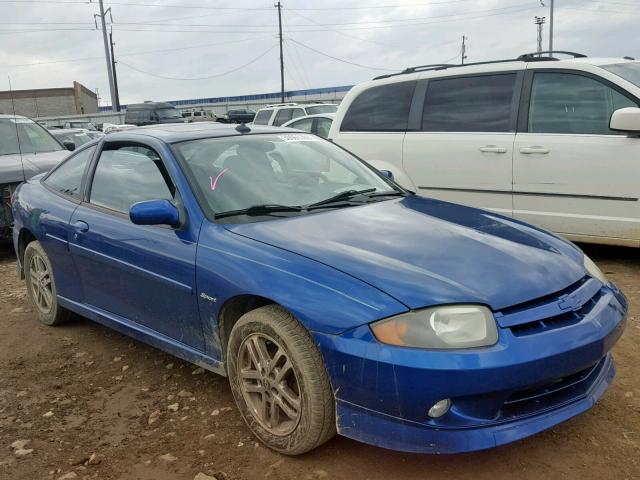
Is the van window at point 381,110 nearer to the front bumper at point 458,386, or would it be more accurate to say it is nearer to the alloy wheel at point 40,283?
the alloy wheel at point 40,283

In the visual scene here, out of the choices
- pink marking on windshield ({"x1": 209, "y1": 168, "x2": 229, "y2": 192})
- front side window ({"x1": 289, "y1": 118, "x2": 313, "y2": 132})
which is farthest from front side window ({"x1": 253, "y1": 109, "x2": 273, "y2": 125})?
pink marking on windshield ({"x1": 209, "y1": 168, "x2": 229, "y2": 192})

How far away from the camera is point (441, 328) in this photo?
2.46m

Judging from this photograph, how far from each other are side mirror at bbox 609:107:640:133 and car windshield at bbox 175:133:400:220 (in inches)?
86.7

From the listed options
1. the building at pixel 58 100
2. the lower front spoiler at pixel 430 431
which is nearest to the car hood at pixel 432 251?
the lower front spoiler at pixel 430 431

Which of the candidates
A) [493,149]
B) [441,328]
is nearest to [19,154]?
[493,149]

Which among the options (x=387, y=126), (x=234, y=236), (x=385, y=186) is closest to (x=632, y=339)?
(x=385, y=186)

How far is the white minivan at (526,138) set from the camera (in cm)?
529

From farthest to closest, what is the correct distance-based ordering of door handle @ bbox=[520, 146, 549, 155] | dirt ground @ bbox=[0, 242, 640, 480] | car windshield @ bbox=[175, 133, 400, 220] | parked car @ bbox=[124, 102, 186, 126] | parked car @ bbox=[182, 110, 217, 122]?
parked car @ bbox=[182, 110, 217, 122] < parked car @ bbox=[124, 102, 186, 126] < door handle @ bbox=[520, 146, 549, 155] < car windshield @ bbox=[175, 133, 400, 220] < dirt ground @ bbox=[0, 242, 640, 480]

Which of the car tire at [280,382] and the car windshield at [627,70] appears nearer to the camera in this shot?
the car tire at [280,382]

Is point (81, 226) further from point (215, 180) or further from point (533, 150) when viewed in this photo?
point (533, 150)

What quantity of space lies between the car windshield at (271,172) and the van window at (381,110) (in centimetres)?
246

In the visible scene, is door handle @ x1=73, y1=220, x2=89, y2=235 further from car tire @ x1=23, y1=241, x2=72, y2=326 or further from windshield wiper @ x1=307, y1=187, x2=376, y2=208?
windshield wiper @ x1=307, y1=187, x2=376, y2=208

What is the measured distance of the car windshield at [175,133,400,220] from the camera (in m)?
3.46

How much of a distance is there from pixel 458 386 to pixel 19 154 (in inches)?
296
